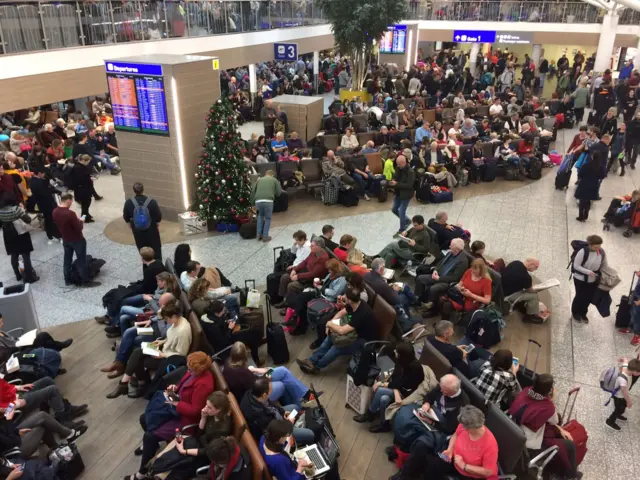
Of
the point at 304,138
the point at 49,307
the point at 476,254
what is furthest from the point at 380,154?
the point at 49,307

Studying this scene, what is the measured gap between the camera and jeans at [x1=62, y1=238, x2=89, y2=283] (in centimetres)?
821

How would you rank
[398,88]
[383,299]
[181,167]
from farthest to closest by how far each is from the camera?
[398,88] → [181,167] → [383,299]

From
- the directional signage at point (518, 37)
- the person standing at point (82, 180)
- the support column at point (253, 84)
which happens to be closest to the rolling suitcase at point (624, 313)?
the person standing at point (82, 180)

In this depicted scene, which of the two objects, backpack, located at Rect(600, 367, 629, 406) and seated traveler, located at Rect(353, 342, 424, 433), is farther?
backpack, located at Rect(600, 367, 629, 406)

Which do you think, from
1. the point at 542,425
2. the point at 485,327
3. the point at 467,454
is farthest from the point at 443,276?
the point at 467,454

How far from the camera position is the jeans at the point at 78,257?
323 inches

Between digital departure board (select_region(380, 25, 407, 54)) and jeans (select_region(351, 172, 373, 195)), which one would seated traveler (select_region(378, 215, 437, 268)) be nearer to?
jeans (select_region(351, 172, 373, 195))

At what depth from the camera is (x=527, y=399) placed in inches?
189

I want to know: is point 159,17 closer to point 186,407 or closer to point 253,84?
point 253,84

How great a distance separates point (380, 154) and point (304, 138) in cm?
305

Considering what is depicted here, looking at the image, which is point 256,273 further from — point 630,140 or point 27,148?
point 630,140

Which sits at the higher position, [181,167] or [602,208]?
[181,167]

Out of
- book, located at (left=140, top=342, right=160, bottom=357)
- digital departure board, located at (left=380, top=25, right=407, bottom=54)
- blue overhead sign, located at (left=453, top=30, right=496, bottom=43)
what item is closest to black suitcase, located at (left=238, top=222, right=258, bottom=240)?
book, located at (left=140, top=342, right=160, bottom=357)

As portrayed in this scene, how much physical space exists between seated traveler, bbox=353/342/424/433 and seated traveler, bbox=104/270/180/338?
2709mm
